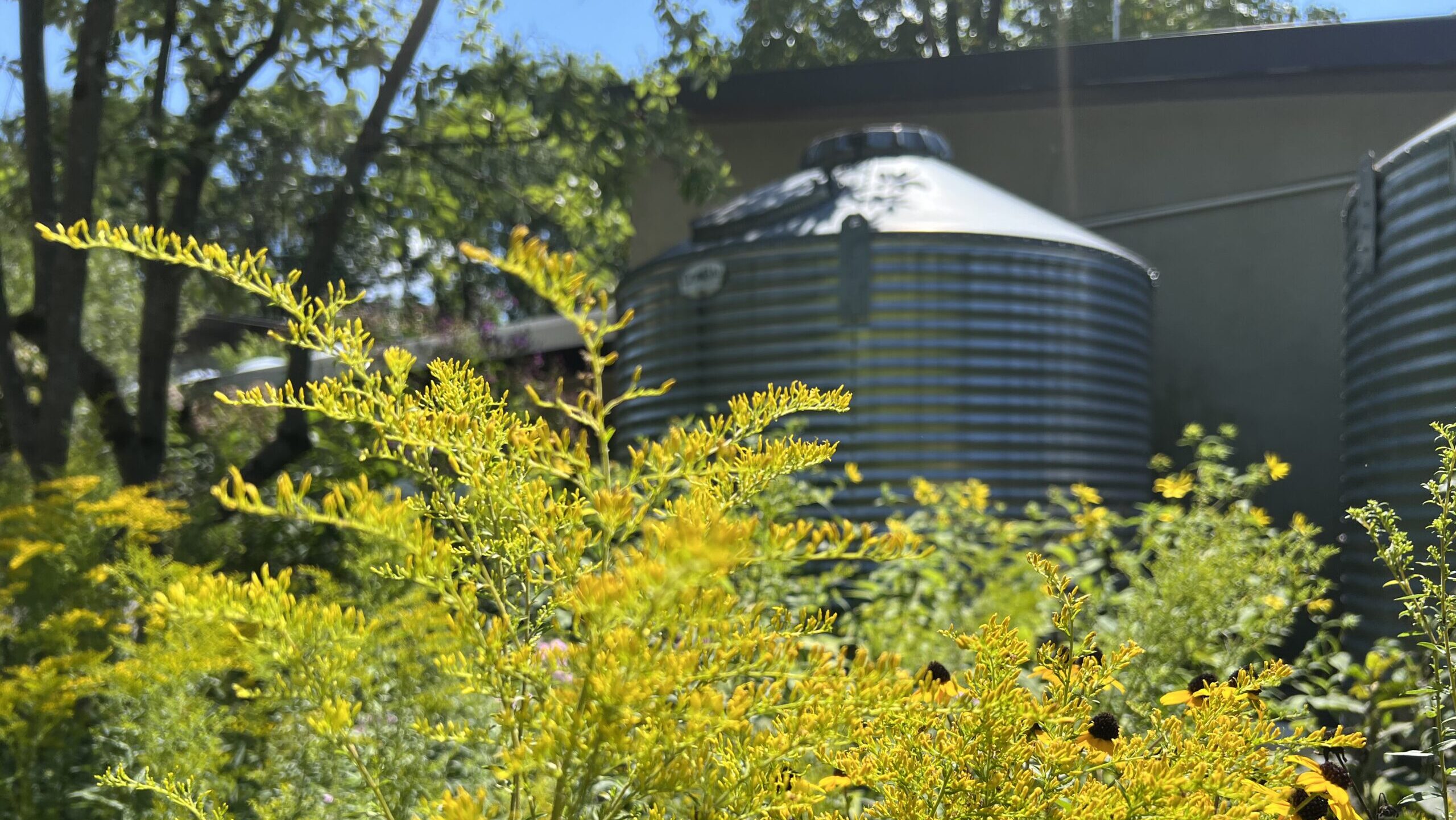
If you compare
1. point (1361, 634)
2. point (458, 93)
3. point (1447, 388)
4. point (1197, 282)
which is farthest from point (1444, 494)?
point (1197, 282)

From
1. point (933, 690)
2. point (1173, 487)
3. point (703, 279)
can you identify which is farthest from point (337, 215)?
point (933, 690)

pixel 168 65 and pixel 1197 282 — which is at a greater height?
pixel 168 65

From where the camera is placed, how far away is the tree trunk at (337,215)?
231 inches

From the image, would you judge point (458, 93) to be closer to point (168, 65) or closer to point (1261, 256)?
point (168, 65)

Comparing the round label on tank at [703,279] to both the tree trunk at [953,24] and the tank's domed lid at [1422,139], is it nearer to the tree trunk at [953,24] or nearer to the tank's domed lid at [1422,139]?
the tank's domed lid at [1422,139]

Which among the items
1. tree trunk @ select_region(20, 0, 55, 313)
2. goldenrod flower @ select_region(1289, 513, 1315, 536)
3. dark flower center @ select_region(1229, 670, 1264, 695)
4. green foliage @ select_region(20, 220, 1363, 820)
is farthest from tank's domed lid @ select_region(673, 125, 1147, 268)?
green foliage @ select_region(20, 220, 1363, 820)

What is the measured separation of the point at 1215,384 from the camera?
6.74 meters

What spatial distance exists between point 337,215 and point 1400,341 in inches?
196

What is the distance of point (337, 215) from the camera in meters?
5.94

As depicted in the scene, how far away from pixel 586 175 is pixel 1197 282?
4.10 metres

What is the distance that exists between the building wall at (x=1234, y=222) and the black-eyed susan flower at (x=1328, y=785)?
17.7ft

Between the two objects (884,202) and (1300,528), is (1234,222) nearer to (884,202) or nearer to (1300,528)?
(884,202)

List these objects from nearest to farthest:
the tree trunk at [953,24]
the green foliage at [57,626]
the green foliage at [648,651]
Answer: the green foliage at [648,651]
the green foliage at [57,626]
the tree trunk at [953,24]

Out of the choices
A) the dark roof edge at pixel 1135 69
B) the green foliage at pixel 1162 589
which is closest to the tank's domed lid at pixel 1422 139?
the green foliage at pixel 1162 589
